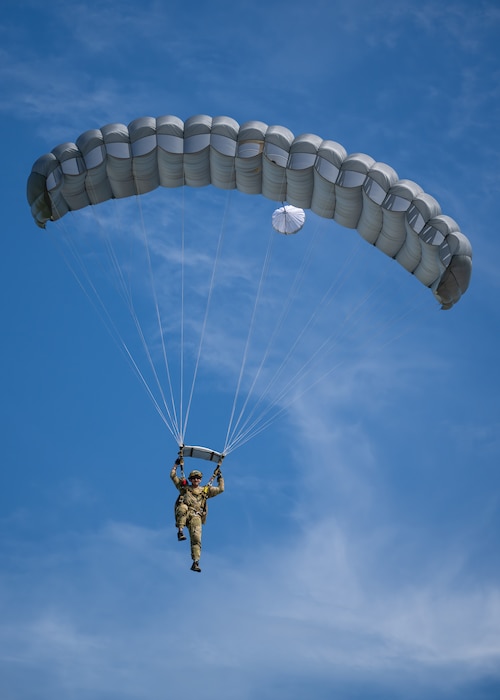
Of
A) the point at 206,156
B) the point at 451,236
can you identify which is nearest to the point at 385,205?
the point at 451,236

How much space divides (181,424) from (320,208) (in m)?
4.93

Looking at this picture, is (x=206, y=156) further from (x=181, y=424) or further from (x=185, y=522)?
(x=185, y=522)

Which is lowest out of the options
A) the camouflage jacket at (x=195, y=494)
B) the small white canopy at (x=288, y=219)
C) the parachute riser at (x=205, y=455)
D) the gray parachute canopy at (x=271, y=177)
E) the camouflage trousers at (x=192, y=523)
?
the camouflage trousers at (x=192, y=523)

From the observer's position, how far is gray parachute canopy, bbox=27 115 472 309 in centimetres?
2531

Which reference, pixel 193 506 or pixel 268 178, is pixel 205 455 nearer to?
pixel 193 506

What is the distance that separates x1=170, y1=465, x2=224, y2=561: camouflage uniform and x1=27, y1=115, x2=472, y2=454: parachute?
547 centimetres

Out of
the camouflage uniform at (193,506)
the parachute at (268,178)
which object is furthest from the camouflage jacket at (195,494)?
the parachute at (268,178)

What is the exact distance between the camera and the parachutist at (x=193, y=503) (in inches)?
948

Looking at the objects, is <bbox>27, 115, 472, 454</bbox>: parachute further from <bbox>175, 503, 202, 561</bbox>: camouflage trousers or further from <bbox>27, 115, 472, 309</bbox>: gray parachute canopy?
<bbox>175, 503, 202, 561</bbox>: camouflage trousers

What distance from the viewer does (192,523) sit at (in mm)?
24219

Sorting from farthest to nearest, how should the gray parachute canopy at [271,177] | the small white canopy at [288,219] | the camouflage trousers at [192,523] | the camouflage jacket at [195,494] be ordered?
the small white canopy at [288,219], the gray parachute canopy at [271,177], the camouflage jacket at [195,494], the camouflage trousers at [192,523]

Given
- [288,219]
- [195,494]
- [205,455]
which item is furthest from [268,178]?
[195,494]

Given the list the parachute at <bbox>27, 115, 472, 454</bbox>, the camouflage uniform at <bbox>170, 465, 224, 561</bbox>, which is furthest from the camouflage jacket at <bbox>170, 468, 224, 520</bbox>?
the parachute at <bbox>27, 115, 472, 454</bbox>

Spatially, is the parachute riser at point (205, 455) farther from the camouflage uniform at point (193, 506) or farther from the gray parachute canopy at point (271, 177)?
the gray parachute canopy at point (271, 177)
